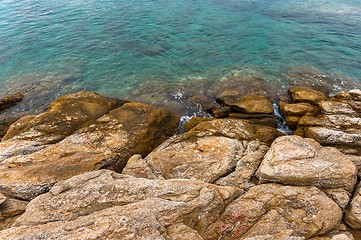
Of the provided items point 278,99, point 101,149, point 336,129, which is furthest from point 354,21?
point 101,149

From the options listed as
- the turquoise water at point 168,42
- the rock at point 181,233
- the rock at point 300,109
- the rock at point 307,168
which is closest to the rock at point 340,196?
the rock at point 307,168

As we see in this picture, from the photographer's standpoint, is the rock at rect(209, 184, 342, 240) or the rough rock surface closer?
the rock at rect(209, 184, 342, 240)

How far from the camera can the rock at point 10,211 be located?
537 inches

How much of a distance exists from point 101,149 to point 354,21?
5071cm

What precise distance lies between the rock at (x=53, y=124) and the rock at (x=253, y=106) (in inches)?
466

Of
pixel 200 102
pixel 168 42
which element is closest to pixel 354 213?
pixel 200 102

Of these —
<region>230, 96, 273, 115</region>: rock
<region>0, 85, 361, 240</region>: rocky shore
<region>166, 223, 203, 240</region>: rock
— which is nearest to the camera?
<region>166, 223, 203, 240</region>: rock

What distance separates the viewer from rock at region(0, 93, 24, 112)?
2832cm

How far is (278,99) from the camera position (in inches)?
1117

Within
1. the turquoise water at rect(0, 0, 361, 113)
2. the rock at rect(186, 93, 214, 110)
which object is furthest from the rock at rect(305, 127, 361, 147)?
the turquoise water at rect(0, 0, 361, 113)

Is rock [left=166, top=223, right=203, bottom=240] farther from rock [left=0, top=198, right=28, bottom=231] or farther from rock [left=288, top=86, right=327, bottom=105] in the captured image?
rock [left=288, top=86, right=327, bottom=105]

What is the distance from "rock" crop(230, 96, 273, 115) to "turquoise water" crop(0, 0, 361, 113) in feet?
24.3

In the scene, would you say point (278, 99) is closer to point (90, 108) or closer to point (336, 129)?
point (336, 129)

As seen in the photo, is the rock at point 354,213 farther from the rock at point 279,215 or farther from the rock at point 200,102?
the rock at point 200,102
